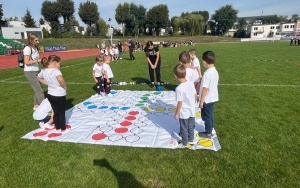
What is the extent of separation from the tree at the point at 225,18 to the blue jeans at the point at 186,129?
113343mm

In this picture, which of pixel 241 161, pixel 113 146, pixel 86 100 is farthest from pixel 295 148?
pixel 86 100

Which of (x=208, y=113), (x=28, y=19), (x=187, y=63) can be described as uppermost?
(x=28, y=19)

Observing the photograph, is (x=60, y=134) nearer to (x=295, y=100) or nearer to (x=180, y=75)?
(x=180, y=75)

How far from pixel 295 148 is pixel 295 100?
12.1 feet

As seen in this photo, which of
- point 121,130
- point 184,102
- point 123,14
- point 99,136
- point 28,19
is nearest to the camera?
point 184,102

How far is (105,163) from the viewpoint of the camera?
158 inches

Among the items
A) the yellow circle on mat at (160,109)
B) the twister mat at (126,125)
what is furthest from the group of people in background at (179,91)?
the yellow circle on mat at (160,109)

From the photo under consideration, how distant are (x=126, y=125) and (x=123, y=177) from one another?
2.14 meters

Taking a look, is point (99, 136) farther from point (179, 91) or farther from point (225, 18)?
point (225, 18)

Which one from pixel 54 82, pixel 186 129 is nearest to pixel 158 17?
pixel 54 82

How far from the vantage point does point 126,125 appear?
5660 millimetres

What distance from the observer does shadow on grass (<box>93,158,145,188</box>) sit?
3.42 meters

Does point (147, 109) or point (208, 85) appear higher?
point (208, 85)

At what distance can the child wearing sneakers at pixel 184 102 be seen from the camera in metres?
3.99
